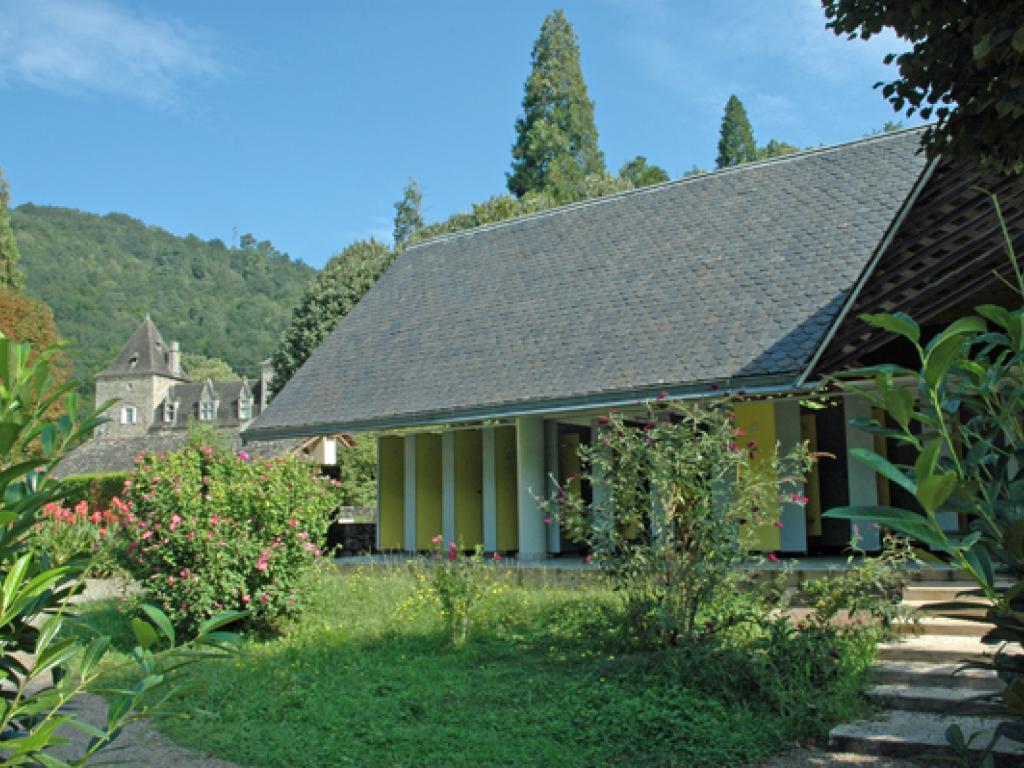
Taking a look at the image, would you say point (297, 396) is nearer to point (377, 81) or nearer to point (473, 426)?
point (473, 426)

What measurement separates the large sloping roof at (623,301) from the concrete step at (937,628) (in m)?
3.59

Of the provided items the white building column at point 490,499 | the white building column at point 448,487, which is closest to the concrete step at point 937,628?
the white building column at point 490,499

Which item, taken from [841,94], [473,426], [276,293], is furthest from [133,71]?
[276,293]

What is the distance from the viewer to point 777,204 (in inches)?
593

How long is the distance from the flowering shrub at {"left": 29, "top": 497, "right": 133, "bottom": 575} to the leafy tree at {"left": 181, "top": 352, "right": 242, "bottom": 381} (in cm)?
8656

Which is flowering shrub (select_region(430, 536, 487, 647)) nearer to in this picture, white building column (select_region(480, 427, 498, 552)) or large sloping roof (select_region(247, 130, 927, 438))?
large sloping roof (select_region(247, 130, 927, 438))

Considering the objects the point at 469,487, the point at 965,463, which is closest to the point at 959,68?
the point at 965,463

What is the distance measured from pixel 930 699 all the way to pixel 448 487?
34.8 feet

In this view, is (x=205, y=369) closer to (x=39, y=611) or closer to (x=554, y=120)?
(x=554, y=120)

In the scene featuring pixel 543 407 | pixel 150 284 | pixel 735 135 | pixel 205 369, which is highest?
pixel 150 284

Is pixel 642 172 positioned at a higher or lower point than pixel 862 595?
higher

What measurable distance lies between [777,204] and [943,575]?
7.41 metres

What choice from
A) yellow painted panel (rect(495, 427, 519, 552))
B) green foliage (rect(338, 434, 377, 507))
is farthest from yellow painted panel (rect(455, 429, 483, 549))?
green foliage (rect(338, 434, 377, 507))

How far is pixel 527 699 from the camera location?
6926 millimetres
